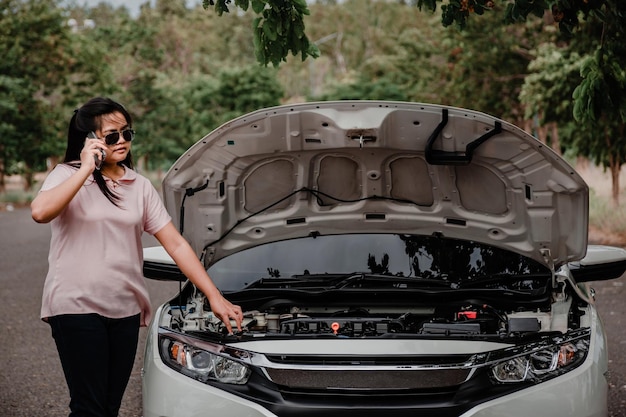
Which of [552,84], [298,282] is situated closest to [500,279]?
[298,282]

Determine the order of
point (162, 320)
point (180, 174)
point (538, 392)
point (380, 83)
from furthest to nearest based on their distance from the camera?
point (380, 83) < point (180, 174) < point (162, 320) < point (538, 392)

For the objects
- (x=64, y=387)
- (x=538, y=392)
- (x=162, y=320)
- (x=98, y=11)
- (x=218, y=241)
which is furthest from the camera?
(x=98, y=11)

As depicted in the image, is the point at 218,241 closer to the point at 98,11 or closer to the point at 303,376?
the point at 303,376

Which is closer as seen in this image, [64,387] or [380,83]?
[64,387]

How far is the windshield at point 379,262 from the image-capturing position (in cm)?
483

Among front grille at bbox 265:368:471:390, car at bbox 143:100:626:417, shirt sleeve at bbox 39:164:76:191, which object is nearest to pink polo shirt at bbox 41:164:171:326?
shirt sleeve at bbox 39:164:76:191

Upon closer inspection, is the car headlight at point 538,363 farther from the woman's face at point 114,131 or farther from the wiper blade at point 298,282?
the woman's face at point 114,131

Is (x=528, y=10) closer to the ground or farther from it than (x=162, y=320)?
farther from it

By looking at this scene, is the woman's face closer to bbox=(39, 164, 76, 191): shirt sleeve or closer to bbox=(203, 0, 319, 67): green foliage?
bbox=(39, 164, 76, 191): shirt sleeve

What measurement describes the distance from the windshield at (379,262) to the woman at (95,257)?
3.79ft

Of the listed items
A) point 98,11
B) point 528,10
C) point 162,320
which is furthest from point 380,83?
point 98,11

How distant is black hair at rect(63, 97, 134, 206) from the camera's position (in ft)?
11.8

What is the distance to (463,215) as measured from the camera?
5.11 metres

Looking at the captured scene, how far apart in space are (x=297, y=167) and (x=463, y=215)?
0.98 meters
